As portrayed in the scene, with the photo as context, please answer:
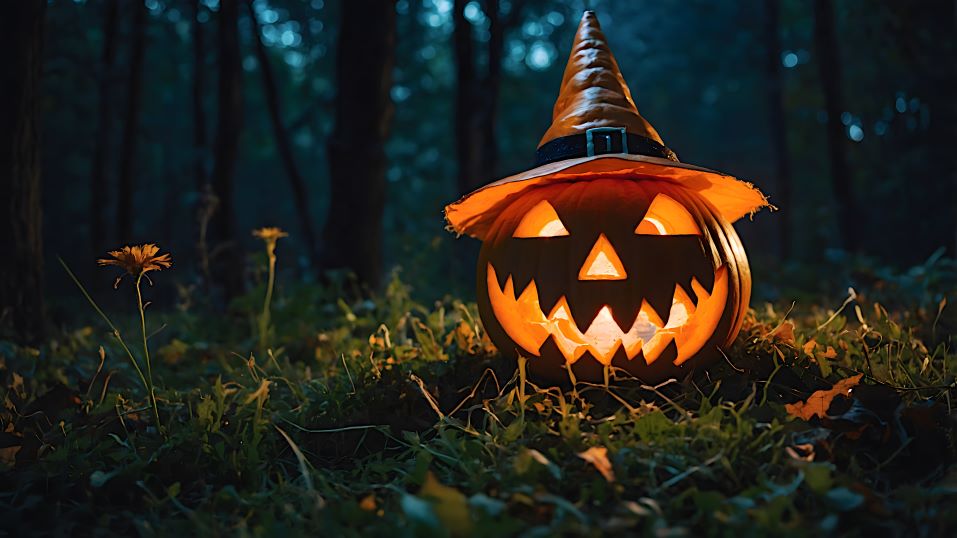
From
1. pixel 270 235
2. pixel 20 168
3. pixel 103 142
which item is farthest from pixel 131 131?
pixel 270 235

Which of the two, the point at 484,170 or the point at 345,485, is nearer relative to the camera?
the point at 345,485

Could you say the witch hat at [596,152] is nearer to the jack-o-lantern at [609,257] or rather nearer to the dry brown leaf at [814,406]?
the jack-o-lantern at [609,257]

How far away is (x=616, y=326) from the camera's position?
95.5 inches

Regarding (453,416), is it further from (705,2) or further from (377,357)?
(705,2)

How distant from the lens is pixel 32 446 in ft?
6.70

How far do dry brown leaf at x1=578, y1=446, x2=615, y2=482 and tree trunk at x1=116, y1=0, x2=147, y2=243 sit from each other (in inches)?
284

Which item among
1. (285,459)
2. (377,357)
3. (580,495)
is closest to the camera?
(580,495)

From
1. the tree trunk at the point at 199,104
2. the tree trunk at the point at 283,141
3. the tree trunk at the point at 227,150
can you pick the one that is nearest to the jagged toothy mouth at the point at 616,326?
the tree trunk at the point at 227,150

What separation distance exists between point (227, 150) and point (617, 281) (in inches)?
170

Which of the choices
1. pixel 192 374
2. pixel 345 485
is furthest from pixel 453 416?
pixel 192 374

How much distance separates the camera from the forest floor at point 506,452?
1484 millimetres

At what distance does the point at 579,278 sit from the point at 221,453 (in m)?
1.27

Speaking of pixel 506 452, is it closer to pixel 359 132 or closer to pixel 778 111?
pixel 359 132

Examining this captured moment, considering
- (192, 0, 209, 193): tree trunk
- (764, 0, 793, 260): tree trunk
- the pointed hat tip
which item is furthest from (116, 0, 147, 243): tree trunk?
(764, 0, 793, 260): tree trunk
